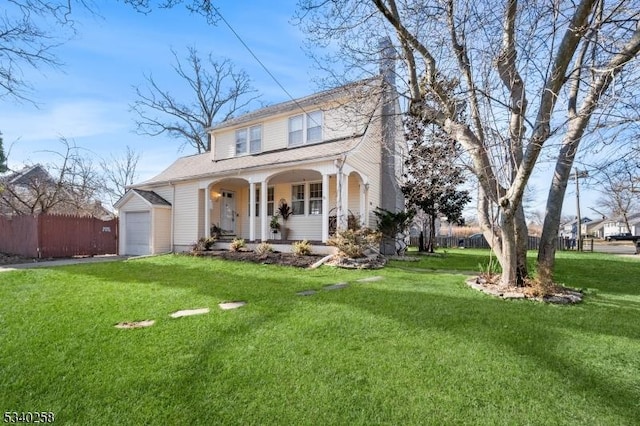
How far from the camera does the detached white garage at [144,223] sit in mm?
14932

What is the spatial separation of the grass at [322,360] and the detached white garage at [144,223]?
9216 millimetres

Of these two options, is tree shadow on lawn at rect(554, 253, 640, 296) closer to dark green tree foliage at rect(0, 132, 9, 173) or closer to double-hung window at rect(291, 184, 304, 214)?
double-hung window at rect(291, 184, 304, 214)

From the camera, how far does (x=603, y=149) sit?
4648mm

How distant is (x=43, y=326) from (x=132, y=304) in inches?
47.0

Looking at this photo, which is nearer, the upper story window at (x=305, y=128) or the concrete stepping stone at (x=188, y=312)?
the concrete stepping stone at (x=188, y=312)

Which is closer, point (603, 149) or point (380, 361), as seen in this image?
point (380, 361)

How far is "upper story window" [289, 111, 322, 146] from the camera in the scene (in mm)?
13109

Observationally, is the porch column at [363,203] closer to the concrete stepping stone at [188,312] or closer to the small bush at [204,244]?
the small bush at [204,244]

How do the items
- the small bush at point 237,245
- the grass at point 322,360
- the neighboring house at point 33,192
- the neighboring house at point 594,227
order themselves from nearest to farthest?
the grass at point 322,360, the small bush at point 237,245, the neighboring house at point 33,192, the neighboring house at point 594,227

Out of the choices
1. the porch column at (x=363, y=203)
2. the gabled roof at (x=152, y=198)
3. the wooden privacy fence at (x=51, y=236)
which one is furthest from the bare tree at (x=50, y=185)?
the porch column at (x=363, y=203)

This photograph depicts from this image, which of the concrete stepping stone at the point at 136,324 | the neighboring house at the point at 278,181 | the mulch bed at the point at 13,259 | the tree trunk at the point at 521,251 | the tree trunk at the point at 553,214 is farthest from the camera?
the mulch bed at the point at 13,259

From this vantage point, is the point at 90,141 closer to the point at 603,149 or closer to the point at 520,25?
the point at 520,25

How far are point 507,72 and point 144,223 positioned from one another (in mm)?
15219

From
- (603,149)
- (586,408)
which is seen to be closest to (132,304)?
(586,408)
